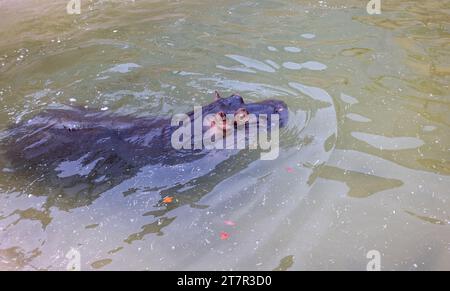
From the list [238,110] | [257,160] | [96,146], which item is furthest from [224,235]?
[96,146]

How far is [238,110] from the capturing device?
534 cm

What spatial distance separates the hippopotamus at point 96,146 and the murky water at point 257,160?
0.32 ft

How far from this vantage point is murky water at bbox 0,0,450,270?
4.05 metres

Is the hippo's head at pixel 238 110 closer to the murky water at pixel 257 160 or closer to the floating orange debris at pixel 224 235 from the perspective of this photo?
the murky water at pixel 257 160

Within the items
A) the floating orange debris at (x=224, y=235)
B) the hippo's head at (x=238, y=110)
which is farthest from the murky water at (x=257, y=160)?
the hippo's head at (x=238, y=110)

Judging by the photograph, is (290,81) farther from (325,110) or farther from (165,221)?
(165,221)

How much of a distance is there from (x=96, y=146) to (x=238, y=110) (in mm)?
1800

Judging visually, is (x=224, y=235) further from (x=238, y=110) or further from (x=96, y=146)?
(x=96, y=146)

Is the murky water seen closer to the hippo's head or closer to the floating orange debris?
the floating orange debris

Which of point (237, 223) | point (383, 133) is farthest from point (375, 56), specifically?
point (237, 223)

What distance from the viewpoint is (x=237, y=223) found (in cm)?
432

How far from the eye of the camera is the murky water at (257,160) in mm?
4055

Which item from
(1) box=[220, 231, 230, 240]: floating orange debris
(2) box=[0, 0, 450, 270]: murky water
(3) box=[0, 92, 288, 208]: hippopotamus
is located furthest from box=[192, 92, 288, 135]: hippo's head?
(1) box=[220, 231, 230, 240]: floating orange debris
